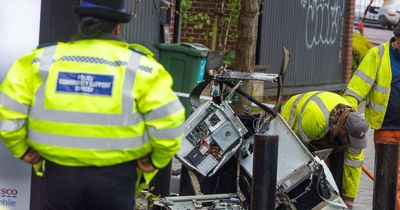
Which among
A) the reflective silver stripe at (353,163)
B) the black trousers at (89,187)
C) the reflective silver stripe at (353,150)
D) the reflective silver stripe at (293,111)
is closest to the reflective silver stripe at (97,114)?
the black trousers at (89,187)

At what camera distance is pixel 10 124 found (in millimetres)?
3984

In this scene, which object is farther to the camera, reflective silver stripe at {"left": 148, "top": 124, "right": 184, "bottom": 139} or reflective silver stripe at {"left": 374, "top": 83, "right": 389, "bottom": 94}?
reflective silver stripe at {"left": 374, "top": 83, "right": 389, "bottom": 94}

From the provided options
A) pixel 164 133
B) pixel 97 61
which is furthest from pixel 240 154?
pixel 97 61

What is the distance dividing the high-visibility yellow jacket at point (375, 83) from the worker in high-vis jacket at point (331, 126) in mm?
208

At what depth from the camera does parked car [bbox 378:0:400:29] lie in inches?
1066

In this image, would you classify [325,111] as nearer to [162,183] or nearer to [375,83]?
[375,83]

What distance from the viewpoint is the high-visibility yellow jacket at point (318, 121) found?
6844mm

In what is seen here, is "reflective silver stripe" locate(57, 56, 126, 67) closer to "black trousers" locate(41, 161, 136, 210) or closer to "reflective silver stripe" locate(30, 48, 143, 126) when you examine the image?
"reflective silver stripe" locate(30, 48, 143, 126)

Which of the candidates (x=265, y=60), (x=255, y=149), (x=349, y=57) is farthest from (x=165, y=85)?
(x=349, y=57)

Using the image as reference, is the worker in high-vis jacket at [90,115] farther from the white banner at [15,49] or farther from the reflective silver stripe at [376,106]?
the reflective silver stripe at [376,106]

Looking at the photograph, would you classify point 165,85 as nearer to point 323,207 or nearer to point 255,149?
point 255,149

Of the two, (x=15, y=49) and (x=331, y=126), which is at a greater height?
(x=15, y=49)

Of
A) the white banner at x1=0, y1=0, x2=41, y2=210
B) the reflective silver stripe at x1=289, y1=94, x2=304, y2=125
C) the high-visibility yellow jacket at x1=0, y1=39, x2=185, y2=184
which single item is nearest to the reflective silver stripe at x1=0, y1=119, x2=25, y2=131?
the high-visibility yellow jacket at x1=0, y1=39, x2=185, y2=184

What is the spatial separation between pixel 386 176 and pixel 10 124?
128 inches
